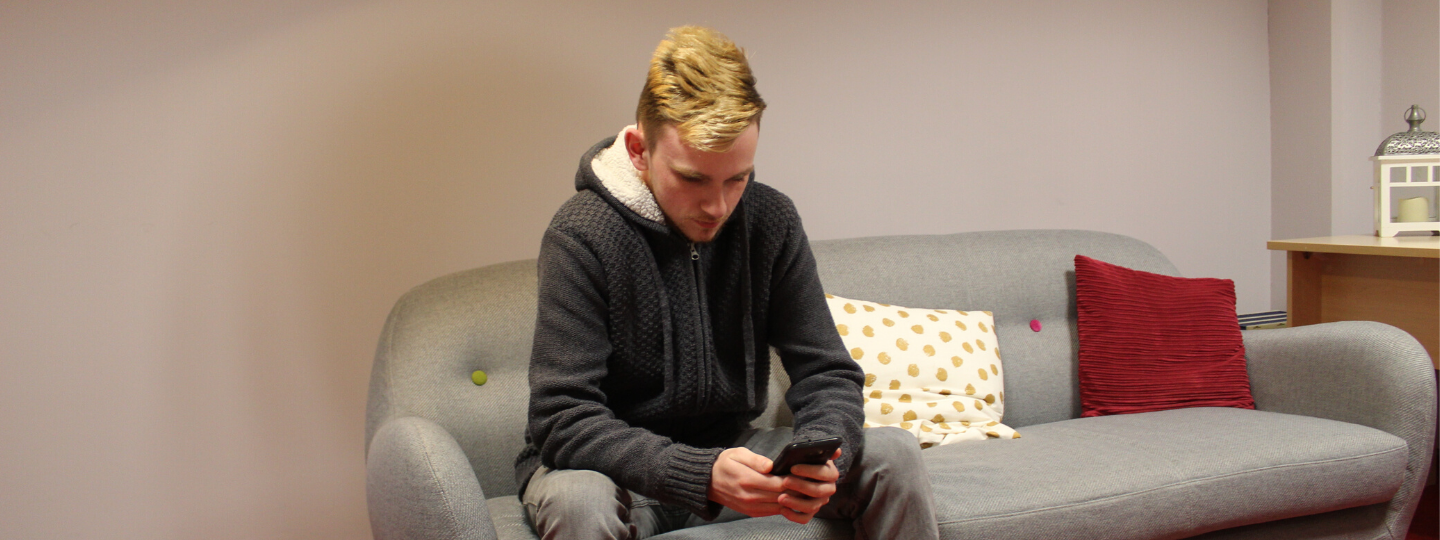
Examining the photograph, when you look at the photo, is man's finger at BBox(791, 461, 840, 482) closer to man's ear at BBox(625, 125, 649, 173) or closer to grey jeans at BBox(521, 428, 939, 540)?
grey jeans at BBox(521, 428, 939, 540)

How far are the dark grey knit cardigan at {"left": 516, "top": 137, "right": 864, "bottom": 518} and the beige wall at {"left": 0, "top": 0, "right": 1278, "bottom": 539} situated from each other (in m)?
0.73

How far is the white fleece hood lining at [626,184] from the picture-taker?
1.33m

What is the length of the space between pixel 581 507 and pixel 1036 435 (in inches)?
40.0

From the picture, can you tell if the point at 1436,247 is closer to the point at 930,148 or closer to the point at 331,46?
the point at 930,148

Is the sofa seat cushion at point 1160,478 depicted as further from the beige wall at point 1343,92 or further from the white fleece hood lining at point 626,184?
the beige wall at point 1343,92

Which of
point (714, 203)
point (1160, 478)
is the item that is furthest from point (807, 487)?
point (1160, 478)

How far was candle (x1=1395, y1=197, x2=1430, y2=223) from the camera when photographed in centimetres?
221

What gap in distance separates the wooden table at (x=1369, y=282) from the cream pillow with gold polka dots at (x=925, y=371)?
0.91 metres

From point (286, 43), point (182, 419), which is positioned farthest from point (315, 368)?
point (286, 43)

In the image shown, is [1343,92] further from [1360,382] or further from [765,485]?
[765,485]

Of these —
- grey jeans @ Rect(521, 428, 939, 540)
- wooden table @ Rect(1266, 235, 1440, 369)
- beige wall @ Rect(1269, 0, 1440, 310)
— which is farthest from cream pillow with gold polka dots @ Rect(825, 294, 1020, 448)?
beige wall @ Rect(1269, 0, 1440, 310)

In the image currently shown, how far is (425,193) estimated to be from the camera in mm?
2014

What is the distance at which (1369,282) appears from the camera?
2.12 m

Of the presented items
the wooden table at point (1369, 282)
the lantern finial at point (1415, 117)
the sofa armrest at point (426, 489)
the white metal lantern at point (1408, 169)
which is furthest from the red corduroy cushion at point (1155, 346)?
the sofa armrest at point (426, 489)
